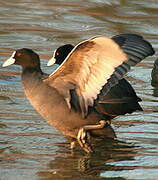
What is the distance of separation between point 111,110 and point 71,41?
634 cm

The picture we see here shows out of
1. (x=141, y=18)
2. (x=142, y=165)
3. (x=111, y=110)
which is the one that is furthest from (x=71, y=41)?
(x=142, y=165)

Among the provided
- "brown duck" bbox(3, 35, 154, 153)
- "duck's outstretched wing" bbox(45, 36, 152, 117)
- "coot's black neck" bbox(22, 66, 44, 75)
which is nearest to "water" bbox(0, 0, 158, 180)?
"brown duck" bbox(3, 35, 154, 153)

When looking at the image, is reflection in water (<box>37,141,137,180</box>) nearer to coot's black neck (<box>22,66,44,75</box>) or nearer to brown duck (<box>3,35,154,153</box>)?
brown duck (<box>3,35,154,153</box>)

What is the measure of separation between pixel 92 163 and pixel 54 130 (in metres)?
1.32

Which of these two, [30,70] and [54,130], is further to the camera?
[54,130]

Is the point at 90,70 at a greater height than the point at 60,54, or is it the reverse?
the point at 90,70

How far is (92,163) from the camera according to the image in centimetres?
797

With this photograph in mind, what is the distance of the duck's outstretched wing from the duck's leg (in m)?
0.21

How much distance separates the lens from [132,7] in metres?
18.5

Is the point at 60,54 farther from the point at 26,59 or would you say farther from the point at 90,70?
the point at 90,70

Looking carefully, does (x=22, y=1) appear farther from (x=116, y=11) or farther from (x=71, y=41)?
(x=71, y=41)

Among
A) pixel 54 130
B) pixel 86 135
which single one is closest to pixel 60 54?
pixel 54 130

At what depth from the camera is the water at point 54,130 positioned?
7.61 m

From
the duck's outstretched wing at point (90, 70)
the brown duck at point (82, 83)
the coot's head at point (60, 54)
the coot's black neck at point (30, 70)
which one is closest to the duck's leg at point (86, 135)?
the brown duck at point (82, 83)
